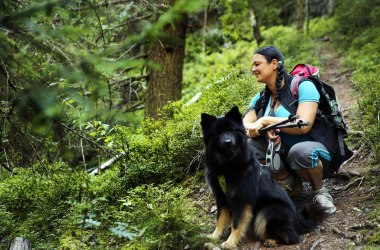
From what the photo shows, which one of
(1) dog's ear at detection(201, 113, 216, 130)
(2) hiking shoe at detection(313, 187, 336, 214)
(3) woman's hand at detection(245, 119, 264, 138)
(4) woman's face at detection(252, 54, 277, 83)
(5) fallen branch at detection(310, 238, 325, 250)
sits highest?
(4) woman's face at detection(252, 54, 277, 83)

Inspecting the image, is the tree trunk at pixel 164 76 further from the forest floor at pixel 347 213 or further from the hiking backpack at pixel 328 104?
the hiking backpack at pixel 328 104

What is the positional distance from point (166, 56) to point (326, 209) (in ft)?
16.2

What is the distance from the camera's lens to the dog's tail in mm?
4883

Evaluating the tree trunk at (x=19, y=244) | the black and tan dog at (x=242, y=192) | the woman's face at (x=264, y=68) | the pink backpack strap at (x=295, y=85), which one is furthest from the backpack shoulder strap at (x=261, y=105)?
the tree trunk at (x=19, y=244)

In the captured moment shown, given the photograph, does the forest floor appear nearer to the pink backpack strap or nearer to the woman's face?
the pink backpack strap

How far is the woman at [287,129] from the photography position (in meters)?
4.98

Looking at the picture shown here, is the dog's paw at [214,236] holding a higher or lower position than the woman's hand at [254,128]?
lower

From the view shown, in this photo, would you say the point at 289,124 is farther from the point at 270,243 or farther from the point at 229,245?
the point at 229,245

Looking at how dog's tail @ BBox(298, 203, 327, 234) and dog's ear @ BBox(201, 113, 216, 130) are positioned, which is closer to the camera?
dog's ear @ BBox(201, 113, 216, 130)

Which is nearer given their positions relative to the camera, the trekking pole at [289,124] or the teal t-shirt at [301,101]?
the trekking pole at [289,124]

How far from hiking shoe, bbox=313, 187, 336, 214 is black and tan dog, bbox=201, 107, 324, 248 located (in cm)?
34

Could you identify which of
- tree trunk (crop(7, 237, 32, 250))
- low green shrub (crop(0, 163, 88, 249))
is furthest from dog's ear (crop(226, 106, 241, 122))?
tree trunk (crop(7, 237, 32, 250))

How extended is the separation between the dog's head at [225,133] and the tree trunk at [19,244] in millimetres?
2186

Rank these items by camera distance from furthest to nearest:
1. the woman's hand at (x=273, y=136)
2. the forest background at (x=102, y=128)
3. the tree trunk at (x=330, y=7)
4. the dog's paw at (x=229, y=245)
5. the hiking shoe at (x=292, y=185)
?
the tree trunk at (x=330, y=7) < the hiking shoe at (x=292, y=185) < the woman's hand at (x=273, y=136) < the dog's paw at (x=229, y=245) < the forest background at (x=102, y=128)
